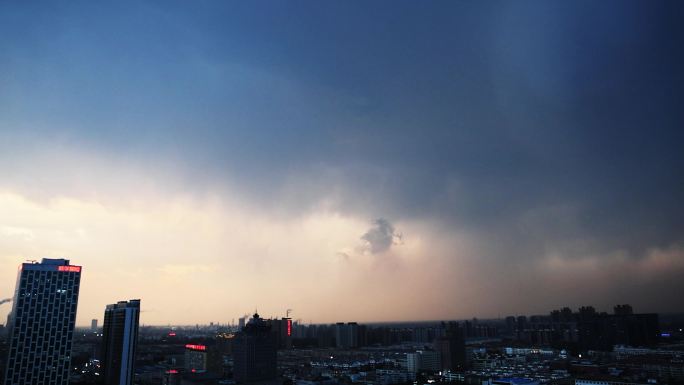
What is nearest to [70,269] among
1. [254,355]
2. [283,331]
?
[254,355]

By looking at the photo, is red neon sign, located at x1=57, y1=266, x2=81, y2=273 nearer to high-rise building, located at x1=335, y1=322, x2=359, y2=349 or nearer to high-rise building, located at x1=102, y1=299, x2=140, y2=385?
high-rise building, located at x1=102, y1=299, x2=140, y2=385

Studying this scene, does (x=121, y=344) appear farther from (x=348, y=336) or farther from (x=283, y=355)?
(x=348, y=336)

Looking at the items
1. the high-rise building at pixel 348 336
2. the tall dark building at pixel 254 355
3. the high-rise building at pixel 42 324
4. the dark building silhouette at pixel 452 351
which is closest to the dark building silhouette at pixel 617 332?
the dark building silhouette at pixel 452 351

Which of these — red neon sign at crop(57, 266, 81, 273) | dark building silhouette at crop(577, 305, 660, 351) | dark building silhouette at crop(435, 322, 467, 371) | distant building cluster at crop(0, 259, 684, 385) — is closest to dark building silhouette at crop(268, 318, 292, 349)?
distant building cluster at crop(0, 259, 684, 385)

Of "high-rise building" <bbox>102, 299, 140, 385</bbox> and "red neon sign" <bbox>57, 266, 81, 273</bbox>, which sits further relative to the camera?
"high-rise building" <bbox>102, 299, 140, 385</bbox>

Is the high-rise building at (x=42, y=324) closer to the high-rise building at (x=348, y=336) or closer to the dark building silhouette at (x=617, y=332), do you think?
the high-rise building at (x=348, y=336)

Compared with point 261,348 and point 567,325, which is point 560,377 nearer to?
point 261,348
